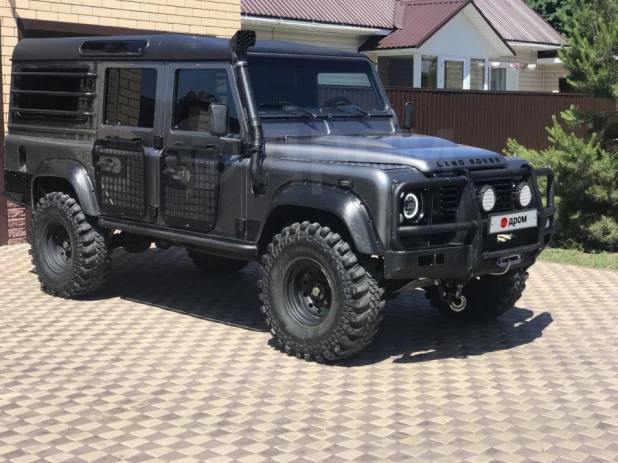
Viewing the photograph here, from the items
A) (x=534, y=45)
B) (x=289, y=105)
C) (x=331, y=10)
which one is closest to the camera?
(x=289, y=105)

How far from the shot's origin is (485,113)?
17.5 metres

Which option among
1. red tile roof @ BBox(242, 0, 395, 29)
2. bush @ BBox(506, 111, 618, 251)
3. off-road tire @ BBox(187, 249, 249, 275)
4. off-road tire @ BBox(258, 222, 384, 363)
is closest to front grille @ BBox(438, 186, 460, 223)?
off-road tire @ BBox(258, 222, 384, 363)

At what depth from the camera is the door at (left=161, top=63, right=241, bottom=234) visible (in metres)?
7.38

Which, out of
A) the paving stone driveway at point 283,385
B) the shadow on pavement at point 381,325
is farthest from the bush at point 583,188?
the shadow on pavement at point 381,325

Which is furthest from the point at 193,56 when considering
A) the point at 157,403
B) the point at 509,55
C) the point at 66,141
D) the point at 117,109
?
the point at 509,55

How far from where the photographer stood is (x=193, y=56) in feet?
25.3

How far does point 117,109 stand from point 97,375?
2.78 metres

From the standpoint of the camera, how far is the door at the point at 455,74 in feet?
86.7

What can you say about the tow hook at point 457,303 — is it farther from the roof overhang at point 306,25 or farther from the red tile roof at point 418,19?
the red tile roof at point 418,19

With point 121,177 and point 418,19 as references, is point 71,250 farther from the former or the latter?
point 418,19

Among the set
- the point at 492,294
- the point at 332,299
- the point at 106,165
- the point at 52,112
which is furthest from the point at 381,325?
the point at 52,112

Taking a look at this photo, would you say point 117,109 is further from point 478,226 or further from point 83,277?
point 478,226

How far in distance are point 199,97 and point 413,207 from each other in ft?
7.28

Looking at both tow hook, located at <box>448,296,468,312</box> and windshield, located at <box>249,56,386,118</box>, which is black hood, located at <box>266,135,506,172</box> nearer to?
windshield, located at <box>249,56,386,118</box>
